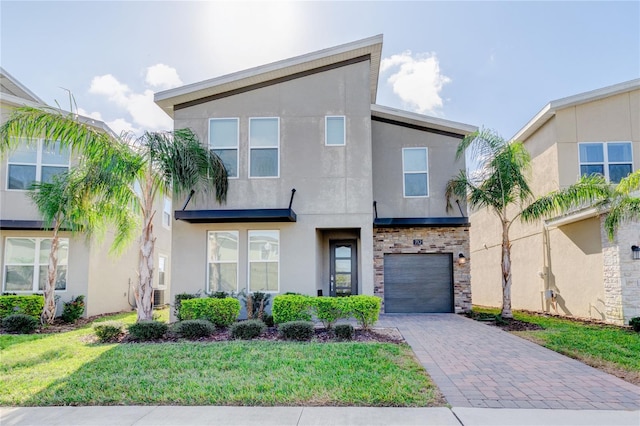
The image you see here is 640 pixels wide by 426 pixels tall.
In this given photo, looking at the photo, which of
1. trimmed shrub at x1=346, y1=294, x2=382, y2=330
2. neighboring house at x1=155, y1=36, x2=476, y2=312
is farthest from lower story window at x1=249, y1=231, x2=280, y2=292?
trimmed shrub at x1=346, y1=294, x2=382, y2=330

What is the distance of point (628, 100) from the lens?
14930 millimetres

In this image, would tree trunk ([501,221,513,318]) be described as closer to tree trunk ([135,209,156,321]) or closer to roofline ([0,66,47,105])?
tree trunk ([135,209,156,321])

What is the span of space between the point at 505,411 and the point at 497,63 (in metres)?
13.5

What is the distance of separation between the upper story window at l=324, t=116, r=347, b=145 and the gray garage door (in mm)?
4696

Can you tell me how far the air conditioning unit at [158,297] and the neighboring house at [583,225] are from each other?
15418 millimetres

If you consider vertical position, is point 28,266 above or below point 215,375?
above

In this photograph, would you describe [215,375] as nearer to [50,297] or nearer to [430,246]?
[50,297]

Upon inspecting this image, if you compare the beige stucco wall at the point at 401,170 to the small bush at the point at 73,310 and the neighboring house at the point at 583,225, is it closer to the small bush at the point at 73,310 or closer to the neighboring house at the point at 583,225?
the neighboring house at the point at 583,225

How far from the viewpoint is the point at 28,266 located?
13781 mm

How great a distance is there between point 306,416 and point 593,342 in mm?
7147

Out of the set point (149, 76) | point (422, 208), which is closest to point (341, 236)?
point (422, 208)

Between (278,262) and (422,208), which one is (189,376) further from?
(422,208)

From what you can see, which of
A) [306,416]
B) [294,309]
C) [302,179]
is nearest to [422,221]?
[302,179]

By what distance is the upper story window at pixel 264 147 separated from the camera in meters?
12.7
